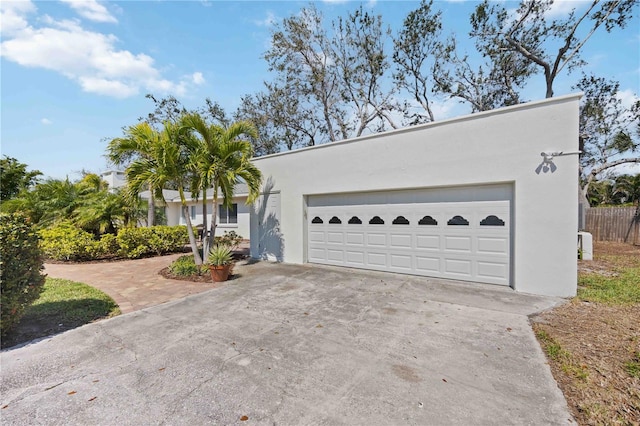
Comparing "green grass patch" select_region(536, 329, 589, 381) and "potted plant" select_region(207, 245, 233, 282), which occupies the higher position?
"potted plant" select_region(207, 245, 233, 282)

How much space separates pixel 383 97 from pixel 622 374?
1869 centimetres

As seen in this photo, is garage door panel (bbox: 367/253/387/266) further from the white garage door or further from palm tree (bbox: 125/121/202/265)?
palm tree (bbox: 125/121/202/265)

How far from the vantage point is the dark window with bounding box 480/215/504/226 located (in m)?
6.06

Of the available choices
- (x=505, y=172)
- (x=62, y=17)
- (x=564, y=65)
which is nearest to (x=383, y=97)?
(x=564, y=65)

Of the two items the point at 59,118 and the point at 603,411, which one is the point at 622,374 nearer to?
the point at 603,411

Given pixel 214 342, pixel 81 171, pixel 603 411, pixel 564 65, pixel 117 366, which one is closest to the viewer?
pixel 603 411

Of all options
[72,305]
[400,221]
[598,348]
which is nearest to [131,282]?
[72,305]

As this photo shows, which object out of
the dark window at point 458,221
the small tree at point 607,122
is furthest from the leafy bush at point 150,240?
the small tree at point 607,122

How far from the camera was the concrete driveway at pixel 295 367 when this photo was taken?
237 cm

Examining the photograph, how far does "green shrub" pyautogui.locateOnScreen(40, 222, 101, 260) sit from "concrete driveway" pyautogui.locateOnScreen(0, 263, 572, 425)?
7066 mm

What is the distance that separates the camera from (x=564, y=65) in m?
15.2

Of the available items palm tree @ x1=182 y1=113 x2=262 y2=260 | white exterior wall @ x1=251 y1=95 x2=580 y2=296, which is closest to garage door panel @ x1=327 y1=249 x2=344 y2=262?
white exterior wall @ x1=251 y1=95 x2=580 y2=296

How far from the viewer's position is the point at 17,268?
3674mm

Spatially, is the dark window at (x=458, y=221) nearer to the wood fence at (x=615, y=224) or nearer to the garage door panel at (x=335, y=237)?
the garage door panel at (x=335, y=237)
